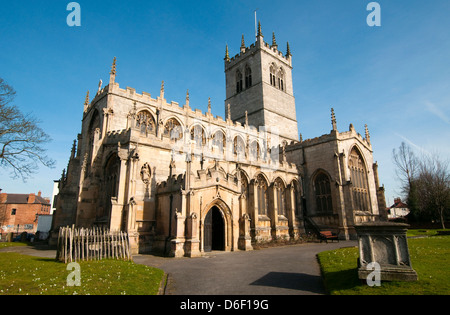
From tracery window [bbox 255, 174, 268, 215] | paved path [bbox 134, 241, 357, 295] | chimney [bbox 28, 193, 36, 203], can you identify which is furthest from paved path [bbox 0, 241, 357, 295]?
chimney [bbox 28, 193, 36, 203]

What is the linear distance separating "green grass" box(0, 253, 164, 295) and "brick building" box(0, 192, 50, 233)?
2124 inches

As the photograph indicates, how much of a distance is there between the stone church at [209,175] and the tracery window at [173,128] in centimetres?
11

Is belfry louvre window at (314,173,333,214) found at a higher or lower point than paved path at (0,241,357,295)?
higher

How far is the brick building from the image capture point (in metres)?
53.2

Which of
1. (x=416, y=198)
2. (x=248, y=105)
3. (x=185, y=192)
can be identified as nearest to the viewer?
(x=185, y=192)

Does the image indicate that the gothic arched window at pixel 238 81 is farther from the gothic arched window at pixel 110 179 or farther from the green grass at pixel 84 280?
the green grass at pixel 84 280

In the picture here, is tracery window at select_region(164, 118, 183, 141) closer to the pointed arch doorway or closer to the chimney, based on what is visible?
the pointed arch doorway

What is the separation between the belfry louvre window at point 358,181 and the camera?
2897 cm

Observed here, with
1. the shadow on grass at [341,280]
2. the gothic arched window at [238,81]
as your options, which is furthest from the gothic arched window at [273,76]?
the shadow on grass at [341,280]

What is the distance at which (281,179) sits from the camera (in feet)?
90.8
